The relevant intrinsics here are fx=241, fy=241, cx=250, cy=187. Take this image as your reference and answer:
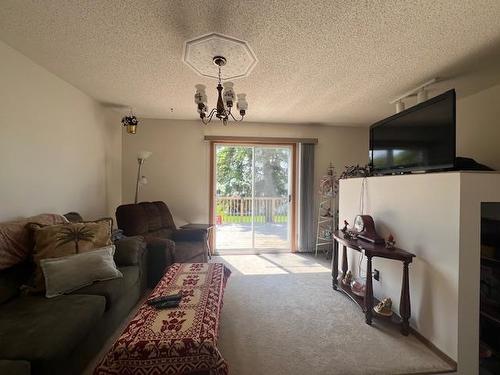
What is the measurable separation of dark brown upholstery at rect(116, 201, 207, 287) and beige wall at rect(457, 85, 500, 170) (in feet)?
11.4

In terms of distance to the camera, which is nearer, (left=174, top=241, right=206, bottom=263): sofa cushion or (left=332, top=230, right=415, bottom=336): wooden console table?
(left=332, top=230, right=415, bottom=336): wooden console table

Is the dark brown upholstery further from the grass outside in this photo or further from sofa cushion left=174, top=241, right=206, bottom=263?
the grass outside

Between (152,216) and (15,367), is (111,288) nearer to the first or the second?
(15,367)

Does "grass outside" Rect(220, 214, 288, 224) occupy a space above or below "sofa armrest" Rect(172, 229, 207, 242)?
above

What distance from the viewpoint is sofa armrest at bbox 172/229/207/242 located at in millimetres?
3398

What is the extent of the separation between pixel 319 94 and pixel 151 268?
9.17ft

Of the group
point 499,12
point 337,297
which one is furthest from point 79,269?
point 499,12

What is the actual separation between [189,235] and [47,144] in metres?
1.90

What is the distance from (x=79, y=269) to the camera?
1.79 m

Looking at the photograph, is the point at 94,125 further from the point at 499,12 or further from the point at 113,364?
the point at 499,12

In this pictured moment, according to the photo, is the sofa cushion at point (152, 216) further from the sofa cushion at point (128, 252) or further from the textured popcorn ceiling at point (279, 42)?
the textured popcorn ceiling at point (279, 42)

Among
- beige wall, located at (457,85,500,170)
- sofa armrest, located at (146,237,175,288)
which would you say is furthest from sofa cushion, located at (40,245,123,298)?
beige wall, located at (457,85,500,170)

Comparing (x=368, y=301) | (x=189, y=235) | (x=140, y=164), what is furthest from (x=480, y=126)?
(x=140, y=164)

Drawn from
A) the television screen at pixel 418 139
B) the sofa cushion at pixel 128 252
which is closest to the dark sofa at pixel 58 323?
the sofa cushion at pixel 128 252
